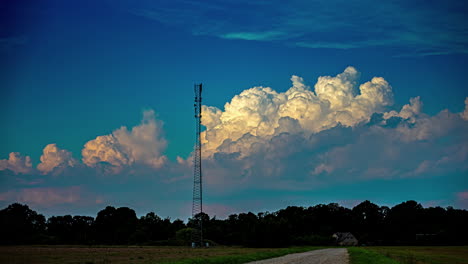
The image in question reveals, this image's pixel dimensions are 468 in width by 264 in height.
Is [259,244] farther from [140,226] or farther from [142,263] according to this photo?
[142,263]

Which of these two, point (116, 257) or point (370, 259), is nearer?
point (370, 259)

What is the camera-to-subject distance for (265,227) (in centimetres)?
11994

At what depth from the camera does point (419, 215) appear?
534ft

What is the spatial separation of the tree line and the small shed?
12.3ft

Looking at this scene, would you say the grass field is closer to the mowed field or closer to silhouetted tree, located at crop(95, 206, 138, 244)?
the mowed field

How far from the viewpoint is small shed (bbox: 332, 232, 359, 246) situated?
151 metres

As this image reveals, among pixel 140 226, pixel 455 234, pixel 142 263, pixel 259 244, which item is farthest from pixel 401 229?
pixel 142 263

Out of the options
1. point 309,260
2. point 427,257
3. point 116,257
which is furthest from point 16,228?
point 427,257

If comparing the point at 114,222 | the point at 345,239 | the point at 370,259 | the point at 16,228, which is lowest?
the point at 370,259

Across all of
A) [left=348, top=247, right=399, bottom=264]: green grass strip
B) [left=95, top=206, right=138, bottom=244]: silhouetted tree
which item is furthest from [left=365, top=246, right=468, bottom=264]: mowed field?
[left=95, top=206, right=138, bottom=244]: silhouetted tree

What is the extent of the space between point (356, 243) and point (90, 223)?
88.5 meters

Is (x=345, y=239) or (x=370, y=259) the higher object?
(x=345, y=239)

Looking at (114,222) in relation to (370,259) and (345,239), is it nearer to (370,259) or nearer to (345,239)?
(345,239)

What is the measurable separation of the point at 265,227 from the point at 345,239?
45512 millimetres
